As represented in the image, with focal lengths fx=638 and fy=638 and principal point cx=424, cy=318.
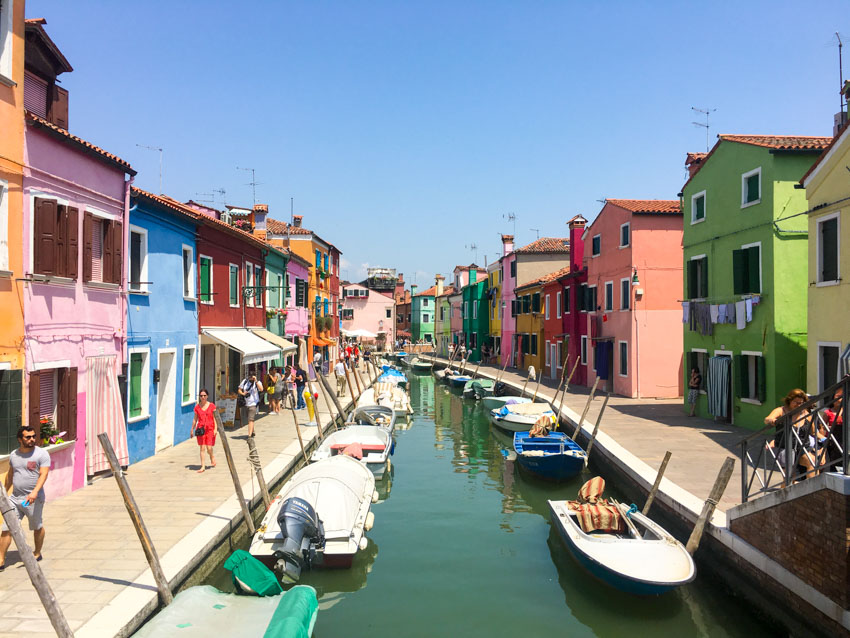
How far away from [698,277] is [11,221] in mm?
19490

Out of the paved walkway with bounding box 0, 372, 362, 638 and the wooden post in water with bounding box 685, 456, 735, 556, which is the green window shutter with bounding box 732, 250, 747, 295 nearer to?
the wooden post in water with bounding box 685, 456, 735, 556

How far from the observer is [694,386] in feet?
68.5

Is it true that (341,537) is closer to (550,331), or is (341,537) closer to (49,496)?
(49,496)

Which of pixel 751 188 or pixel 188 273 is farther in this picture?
pixel 751 188

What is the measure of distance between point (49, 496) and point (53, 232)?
14.6ft

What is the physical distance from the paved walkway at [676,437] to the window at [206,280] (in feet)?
40.8

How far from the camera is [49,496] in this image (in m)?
10.8

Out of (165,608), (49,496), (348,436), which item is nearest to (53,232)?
(49,496)

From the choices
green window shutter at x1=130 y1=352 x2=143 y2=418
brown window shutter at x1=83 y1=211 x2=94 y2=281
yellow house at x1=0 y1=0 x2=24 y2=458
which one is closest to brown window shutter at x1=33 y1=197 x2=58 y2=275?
yellow house at x1=0 y1=0 x2=24 y2=458

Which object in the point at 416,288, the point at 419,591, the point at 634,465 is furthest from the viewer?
the point at 416,288

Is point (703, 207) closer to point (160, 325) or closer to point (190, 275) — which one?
point (190, 275)

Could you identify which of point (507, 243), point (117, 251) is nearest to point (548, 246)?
point (507, 243)

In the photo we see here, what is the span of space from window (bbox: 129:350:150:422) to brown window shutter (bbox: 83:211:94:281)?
2624 mm

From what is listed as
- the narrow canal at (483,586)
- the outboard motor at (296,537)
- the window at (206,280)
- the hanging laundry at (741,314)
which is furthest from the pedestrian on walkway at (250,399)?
the hanging laundry at (741,314)
